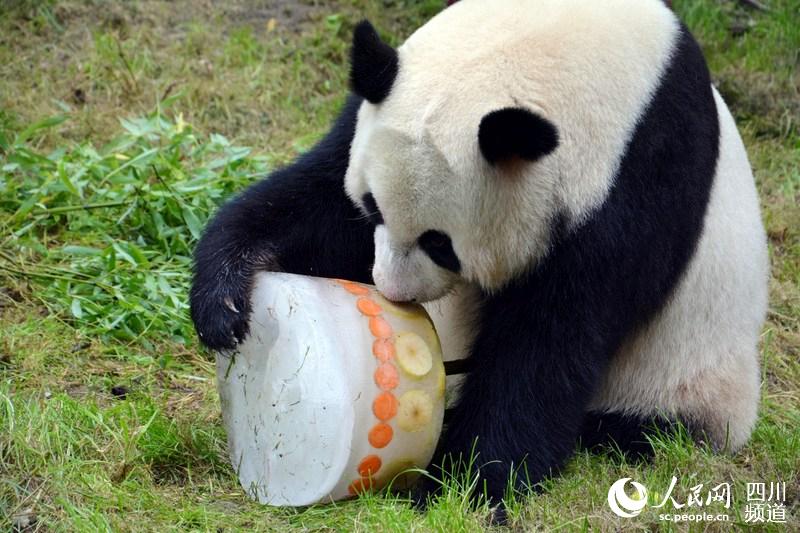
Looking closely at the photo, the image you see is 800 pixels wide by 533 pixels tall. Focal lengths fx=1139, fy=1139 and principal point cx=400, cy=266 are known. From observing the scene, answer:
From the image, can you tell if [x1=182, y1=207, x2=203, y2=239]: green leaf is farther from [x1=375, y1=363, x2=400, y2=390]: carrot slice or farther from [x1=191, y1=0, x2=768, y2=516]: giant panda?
[x1=375, y1=363, x2=400, y2=390]: carrot slice

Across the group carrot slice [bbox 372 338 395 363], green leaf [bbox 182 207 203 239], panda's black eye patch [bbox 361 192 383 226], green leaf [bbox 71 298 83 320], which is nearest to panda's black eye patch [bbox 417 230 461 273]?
panda's black eye patch [bbox 361 192 383 226]

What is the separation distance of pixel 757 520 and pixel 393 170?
1.65m

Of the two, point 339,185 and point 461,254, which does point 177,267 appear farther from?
point 461,254

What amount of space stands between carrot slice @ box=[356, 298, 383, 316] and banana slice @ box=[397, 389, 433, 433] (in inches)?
11.7

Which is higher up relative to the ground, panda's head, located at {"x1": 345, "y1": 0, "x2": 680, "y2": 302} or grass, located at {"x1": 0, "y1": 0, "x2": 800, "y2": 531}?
panda's head, located at {"x1": 345, "y1": 0, "x2": 680, "y2": 302}

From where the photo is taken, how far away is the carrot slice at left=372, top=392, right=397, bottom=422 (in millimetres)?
3734

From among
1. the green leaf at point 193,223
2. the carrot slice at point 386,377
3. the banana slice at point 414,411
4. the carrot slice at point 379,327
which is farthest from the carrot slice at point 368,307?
the green leaf at point 193,223

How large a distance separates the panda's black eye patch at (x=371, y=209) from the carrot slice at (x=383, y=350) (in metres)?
0.41

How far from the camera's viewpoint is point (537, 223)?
3752 mm

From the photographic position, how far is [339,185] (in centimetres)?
436

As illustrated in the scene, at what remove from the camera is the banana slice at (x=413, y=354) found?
3.83 m

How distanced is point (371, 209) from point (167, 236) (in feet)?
7.45

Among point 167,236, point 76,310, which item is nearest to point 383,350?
point 76,310

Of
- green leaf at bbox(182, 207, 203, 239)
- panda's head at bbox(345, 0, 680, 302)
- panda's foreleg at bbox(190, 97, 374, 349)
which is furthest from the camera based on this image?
green leaf at bbox(182, 207, 203, 239)
